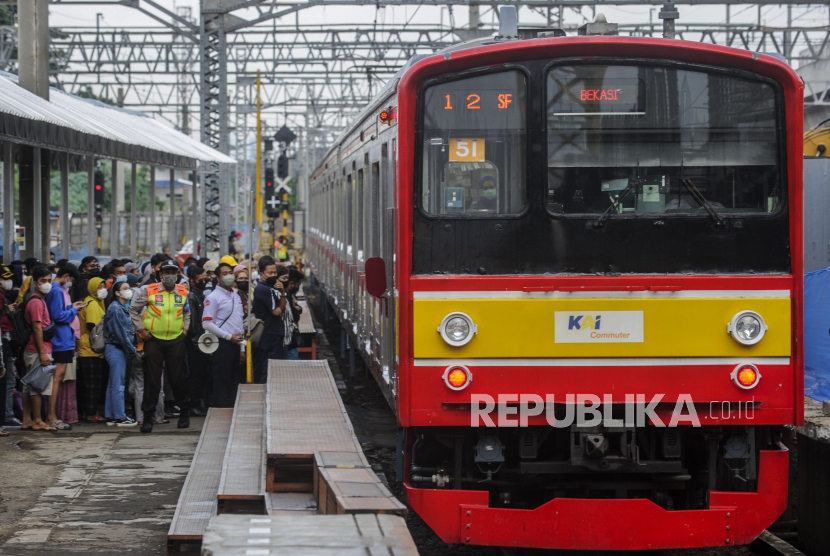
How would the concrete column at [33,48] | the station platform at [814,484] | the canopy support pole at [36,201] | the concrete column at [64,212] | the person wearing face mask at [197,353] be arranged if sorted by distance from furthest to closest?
the concrete column at [64,212], the canopy support pole at [36,201], the concrete column at [33,48], the person wearing face mask at [197,353], the station platform at [814,484]

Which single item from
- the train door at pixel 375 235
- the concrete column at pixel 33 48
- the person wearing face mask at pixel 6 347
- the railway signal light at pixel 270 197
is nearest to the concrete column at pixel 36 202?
the concrete column at pixel 33 48

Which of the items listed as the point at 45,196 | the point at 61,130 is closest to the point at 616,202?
the point at 61,130

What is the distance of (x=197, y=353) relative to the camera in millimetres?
10727

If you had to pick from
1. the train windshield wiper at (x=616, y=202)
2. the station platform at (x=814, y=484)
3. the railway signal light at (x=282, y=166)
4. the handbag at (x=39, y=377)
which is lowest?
the station platform at (x=814, y=484)

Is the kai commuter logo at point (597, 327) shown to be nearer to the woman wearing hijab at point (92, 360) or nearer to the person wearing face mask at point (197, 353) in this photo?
the person wearing face mask at point (197, 353)

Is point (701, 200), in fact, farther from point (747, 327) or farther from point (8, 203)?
point (8, 203)

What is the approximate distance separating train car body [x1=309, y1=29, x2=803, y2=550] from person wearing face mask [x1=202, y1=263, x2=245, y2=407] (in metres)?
4.67

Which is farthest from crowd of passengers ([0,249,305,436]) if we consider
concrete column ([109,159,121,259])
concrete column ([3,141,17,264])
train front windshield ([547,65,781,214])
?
concrete column ([109,159,121,259])

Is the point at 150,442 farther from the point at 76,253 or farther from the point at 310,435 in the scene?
the point at 76,253

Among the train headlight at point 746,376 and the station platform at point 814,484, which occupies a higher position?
the train headlight at point 746,376

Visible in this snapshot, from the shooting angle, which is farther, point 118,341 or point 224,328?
point 224,328

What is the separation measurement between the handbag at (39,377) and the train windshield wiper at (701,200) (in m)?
6.41

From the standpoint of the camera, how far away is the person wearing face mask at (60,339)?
31.0ft

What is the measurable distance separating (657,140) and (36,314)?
20.1 feet
